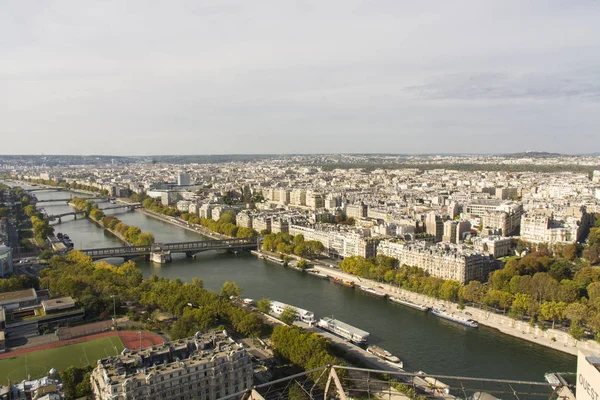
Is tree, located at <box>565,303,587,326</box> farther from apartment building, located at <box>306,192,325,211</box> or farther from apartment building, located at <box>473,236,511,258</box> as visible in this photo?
apartment building, located at <box>306,192,325,211</box>

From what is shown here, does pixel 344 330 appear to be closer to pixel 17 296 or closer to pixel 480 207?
pixel 17 296

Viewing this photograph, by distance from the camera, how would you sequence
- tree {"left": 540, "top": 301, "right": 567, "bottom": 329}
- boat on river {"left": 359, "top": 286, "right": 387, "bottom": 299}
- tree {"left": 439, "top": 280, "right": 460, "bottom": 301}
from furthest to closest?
boat on river {"left": 359, "top": 286, "right": 387, "bottom": 299} → tree {"left": 439, "top": 280, "right": 460, "bottom": 301} → tree {"left": 540, "top": 301, "right": 567, "bottom": 329}

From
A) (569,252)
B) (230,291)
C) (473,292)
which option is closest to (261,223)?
(230,291)

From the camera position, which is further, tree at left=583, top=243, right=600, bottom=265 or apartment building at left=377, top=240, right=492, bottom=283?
tree at left=583, top=243, right=600, bottom=265

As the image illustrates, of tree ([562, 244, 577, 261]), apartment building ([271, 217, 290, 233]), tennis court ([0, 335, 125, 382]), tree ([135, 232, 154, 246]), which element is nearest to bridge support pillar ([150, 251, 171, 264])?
tree ([135, 232, 154, 246])

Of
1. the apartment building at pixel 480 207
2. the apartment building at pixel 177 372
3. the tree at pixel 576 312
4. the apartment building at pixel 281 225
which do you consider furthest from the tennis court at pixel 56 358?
the apartment building at pixel 480 207

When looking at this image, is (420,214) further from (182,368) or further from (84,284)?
(182,368)
